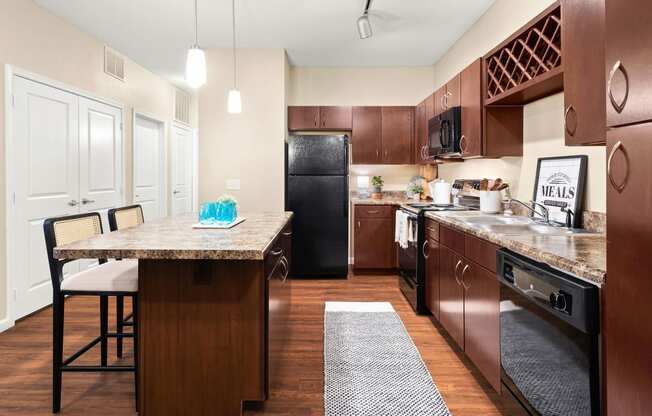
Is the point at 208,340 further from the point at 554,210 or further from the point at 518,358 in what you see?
the point at 554,210

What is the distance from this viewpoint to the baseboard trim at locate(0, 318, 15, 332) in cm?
305

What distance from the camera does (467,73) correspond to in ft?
10.8

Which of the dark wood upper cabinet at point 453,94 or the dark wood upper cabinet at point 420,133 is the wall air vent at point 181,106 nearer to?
the dark wood upper cabinet at point 420,133

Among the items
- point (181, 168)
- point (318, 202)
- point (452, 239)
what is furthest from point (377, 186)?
point (181, 168)

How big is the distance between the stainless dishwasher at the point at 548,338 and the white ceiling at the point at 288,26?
2711 mm

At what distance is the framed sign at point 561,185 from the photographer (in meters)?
2.26

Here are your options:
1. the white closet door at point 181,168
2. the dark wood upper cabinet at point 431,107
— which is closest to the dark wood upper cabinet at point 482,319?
the dark wood upper cabinet at point 431,107

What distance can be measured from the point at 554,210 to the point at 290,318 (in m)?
2.09

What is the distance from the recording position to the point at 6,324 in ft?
10.1

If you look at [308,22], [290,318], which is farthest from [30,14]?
[290,318]

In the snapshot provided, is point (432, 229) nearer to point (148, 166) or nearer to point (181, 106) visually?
point (148, 166)

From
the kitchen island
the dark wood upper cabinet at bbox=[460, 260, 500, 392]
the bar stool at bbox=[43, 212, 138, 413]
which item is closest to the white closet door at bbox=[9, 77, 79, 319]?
the bar stool at bbox=[43, 212, 138, 413]

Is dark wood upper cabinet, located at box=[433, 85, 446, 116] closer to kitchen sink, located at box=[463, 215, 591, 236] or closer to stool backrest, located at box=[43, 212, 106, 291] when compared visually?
kitchen sink, located at box=[463, 215, 591, 236]

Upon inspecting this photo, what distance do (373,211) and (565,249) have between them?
11.0 ft
